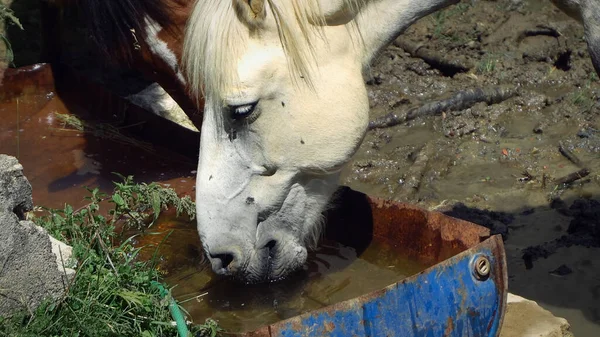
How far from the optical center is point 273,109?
2.60 metres

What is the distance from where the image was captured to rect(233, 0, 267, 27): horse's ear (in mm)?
2504

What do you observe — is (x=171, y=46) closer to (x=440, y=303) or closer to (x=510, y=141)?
(x=510, y=141)

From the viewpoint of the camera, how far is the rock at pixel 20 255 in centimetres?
238

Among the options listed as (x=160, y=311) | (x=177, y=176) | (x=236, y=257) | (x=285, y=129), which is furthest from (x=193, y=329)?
(x=177, y=176)

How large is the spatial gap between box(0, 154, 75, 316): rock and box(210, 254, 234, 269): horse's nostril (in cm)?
47

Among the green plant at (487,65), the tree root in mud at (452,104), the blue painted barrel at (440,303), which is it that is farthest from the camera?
the green plant at (487,65)

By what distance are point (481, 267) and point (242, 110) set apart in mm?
868

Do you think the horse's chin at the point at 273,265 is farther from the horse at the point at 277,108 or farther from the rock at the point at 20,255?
the rock at the point at 20,255

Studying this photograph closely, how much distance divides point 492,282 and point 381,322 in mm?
398

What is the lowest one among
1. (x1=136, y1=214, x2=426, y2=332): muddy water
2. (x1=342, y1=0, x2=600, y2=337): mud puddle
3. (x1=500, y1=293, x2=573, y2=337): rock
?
(x1=342, y1=0, x2=600, y2=337): mud puddle

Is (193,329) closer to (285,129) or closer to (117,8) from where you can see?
(285,129)

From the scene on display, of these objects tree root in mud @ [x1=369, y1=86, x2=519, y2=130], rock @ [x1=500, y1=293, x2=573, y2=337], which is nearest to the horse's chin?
rock @ [x1=500, y1=293, x2=573, y2=337]

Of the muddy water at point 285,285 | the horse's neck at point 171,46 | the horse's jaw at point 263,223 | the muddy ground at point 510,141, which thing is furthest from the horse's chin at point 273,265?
the horse's neck at point 171,46

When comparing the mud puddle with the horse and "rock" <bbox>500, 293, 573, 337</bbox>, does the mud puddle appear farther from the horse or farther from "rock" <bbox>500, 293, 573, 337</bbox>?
the horse
